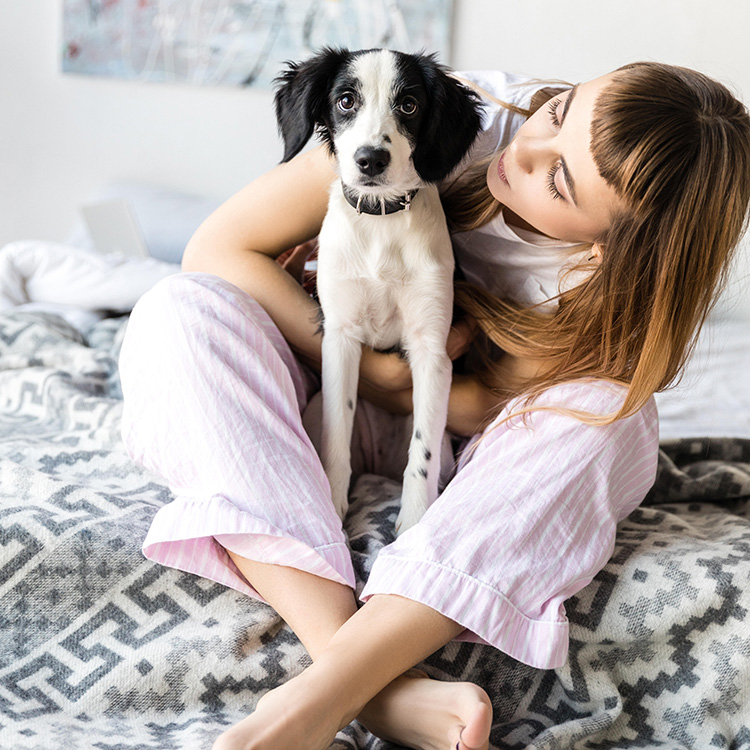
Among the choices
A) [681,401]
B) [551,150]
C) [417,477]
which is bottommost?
[681,401]

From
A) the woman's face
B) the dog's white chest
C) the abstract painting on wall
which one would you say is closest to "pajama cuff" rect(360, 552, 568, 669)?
the dog's white chest

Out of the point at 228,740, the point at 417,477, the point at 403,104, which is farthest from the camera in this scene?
the point at 417,477

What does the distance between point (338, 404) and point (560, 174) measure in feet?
1.53

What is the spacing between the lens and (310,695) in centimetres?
82

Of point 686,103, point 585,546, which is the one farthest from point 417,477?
point 686,103

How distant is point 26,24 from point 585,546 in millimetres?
2812

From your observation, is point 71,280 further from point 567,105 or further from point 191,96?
point 567,105

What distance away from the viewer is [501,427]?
1141mm

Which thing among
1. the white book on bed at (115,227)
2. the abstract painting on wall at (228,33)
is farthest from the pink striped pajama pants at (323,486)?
the abstract painting on wall at (228,33)

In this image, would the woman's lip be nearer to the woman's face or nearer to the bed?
the woman's face

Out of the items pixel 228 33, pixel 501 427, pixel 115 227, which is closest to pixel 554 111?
pixel 501 427

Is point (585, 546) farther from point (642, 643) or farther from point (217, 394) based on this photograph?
point (217, 394)

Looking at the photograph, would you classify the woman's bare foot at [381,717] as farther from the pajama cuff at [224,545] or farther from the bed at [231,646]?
the pajama cuff at [224,545]

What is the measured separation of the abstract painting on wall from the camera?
2.80 m
